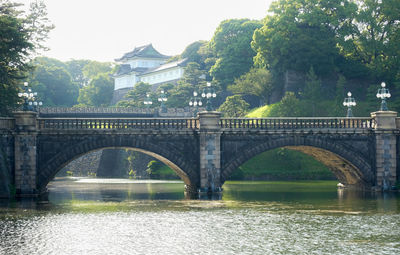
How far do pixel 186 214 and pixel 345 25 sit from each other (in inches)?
2174

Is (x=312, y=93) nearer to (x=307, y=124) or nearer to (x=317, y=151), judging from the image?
(x=317, y=151)

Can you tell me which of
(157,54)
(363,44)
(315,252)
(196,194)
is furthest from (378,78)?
(157,54)

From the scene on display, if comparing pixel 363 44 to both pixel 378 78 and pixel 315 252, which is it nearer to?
pixel 378 78

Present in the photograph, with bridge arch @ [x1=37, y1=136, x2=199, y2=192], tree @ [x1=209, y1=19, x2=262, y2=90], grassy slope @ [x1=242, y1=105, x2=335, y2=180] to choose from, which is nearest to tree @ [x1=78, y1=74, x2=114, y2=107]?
tree @ [x1=209, y1=19, x2=262, y2=90]

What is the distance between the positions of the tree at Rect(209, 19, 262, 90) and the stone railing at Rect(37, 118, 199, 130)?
170ft

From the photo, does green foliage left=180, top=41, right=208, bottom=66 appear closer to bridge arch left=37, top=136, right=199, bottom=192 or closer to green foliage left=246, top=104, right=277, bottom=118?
green foliage left=246, top=104, right=277, bottom=118

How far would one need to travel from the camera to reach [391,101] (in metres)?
74.9

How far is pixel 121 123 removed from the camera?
43312mm

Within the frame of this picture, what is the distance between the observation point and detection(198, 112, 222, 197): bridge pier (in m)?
42.8

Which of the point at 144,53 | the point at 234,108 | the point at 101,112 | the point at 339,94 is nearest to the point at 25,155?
the point at 101,112

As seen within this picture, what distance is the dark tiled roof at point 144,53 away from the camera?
142 meters

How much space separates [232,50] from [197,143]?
56155 mm

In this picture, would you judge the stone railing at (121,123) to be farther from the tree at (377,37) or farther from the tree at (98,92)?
the tree at (98,92)

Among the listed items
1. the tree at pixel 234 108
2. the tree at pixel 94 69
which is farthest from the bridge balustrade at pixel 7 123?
the tree at pixel 94 69
